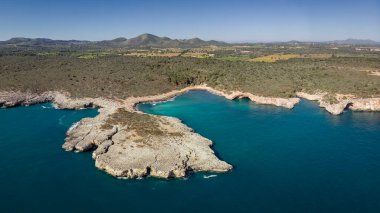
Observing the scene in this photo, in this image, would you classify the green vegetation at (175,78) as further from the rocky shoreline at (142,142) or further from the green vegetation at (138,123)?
the green vegetation at (138,123)

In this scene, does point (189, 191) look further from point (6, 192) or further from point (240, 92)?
point (240, 92)

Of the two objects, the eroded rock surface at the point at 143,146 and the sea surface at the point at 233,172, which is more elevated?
the eroded rock surface at the point at 143,146

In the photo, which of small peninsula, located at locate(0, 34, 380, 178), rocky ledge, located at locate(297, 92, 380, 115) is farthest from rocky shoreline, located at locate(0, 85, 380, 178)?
small peninsula, located at locate(0, 34, 380, 178)

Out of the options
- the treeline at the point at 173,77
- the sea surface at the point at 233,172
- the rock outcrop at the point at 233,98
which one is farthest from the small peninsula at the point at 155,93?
the sea surface at the point at 233,172

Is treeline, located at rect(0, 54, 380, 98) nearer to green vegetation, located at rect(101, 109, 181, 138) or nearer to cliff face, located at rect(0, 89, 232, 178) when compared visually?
green vegetation, located at rect(101, 109, 181, 138)

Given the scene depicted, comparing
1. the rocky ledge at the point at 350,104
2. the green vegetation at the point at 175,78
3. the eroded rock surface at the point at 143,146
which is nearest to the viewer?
the eroded rock surface at the point at 143,146

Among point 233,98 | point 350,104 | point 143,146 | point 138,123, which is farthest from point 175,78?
point 143,146

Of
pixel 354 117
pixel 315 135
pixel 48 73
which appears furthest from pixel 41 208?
pixel 48 73

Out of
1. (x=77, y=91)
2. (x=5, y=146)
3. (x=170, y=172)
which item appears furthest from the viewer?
(x=77, y=91)
